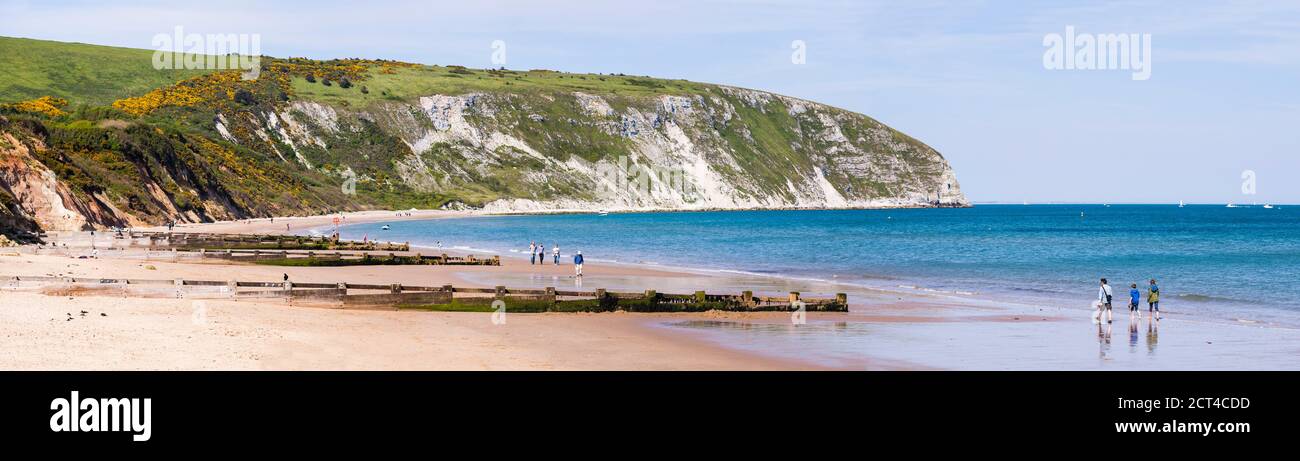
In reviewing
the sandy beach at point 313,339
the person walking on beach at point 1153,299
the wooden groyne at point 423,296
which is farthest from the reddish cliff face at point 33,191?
the person walking on beach at point 1153,299

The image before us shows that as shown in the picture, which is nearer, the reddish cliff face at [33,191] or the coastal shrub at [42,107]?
the reddish cliff face at [33,191]

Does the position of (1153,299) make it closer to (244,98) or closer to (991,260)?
(991,260)

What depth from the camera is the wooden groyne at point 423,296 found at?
90.6 feet

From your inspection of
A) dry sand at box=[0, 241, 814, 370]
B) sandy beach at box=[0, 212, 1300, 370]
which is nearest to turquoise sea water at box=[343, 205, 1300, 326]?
sandy beach at box=[0, 212, 1300, 370]

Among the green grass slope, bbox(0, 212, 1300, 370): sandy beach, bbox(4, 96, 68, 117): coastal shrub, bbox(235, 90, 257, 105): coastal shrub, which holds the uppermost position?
the green grass slope

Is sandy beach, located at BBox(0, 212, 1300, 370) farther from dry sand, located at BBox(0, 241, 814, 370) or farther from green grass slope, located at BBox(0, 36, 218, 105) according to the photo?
green grass slope, located at BBox(0, 36, 218, 105)

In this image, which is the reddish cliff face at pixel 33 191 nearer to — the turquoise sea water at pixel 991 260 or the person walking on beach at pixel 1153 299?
the turquoise sea water at pixel 991 260

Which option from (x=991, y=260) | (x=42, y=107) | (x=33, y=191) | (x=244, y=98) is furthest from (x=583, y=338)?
(x=244, y=98)

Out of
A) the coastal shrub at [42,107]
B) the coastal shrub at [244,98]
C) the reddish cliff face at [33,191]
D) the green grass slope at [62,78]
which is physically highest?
the green grass slope at [62,78]

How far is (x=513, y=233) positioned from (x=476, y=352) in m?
87.3

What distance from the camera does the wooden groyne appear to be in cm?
2761

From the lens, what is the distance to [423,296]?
3066 cm

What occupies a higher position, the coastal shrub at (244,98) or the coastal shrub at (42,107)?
the coastal shrub at (244,98)
